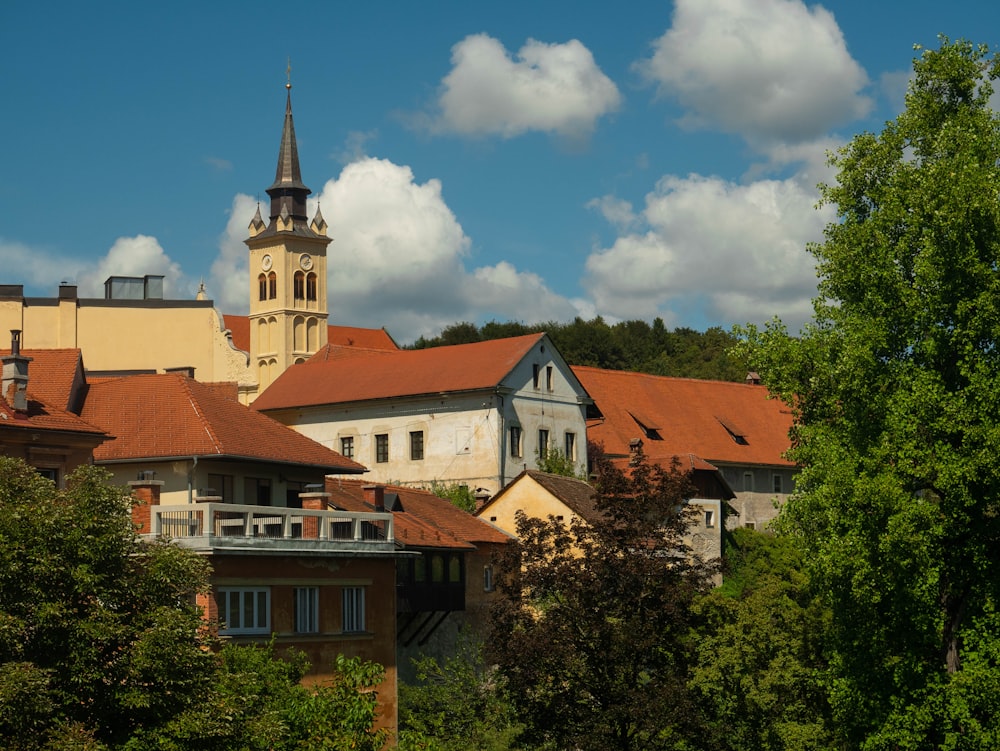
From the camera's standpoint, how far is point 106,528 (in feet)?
72.0

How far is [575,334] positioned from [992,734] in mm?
92873

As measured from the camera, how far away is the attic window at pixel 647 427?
73.2 metres

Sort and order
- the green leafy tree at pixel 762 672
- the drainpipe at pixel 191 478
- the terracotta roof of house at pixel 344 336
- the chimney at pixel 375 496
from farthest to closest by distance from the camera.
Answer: the terracotta roof of house at pixel 344 336 < the chimney at pixel 375 496 < the drainpipe at pixel 191 478 < the green leafy tree at pixel 762 672

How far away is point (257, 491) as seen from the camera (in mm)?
38000

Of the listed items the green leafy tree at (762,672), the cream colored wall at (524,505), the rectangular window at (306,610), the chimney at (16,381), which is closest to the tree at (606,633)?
the green leafy tree at (762,672)

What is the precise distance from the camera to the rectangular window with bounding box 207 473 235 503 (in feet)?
121

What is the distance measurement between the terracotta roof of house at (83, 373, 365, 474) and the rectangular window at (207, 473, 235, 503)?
33.4 inches

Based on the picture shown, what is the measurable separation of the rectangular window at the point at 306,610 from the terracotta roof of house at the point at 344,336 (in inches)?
2920

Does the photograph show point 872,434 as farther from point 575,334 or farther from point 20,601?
point 575,334

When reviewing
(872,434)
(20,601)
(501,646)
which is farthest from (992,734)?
(20,601)

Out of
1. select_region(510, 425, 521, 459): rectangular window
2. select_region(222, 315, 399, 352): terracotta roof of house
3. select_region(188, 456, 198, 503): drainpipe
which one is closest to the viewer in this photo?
select_region(188, 456, 198, 503): drainpipe

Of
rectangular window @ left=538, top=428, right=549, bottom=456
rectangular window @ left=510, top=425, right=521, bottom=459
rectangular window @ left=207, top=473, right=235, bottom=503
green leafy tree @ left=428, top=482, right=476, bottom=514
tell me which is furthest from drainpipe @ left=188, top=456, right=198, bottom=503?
rectangular window @ left=538, top=428, right=549, bottom=456

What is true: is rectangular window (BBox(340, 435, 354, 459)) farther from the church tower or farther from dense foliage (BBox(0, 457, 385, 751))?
dense foliage (BBox(0, 457, 385, 751))

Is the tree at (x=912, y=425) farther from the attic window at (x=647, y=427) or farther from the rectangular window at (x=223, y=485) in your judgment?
the attic window at (x=647, y=427)
